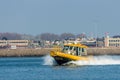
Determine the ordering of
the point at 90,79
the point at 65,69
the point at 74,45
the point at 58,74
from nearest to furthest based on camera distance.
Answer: the point at 90,79 < the point at 58,74 < the point at 65,69 < the point at 74,45

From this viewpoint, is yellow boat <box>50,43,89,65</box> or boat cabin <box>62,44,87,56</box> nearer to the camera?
yellow boat <box>50,43,89,65</box>

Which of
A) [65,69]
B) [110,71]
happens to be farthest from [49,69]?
[110,71]

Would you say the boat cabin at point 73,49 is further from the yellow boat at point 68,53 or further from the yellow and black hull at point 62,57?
the yellow and black hull at point 62,57

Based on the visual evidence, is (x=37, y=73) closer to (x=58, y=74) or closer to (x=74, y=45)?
(x=58, y=74)

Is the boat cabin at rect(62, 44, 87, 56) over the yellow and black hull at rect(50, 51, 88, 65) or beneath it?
over

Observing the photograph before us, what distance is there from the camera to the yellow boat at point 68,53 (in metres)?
74.5

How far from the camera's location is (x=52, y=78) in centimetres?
6097

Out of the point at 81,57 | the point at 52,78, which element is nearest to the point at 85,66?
the point at 81,57

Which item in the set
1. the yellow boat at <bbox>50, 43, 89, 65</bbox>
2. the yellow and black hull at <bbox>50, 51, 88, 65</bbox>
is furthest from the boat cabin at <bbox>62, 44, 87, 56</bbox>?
the yellow and black hull at <bbox>50, 51, 88, 65</bbox>

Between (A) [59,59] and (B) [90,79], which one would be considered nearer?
(B) [90,79]

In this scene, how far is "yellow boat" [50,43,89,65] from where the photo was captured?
244 feet

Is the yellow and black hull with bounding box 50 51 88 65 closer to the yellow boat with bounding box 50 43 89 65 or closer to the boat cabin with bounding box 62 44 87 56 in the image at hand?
the yellow boat with bounding box 50 43 89 65

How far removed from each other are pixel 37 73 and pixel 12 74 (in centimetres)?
237

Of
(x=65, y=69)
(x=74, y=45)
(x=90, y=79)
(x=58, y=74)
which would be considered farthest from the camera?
(x=74, y=45)
